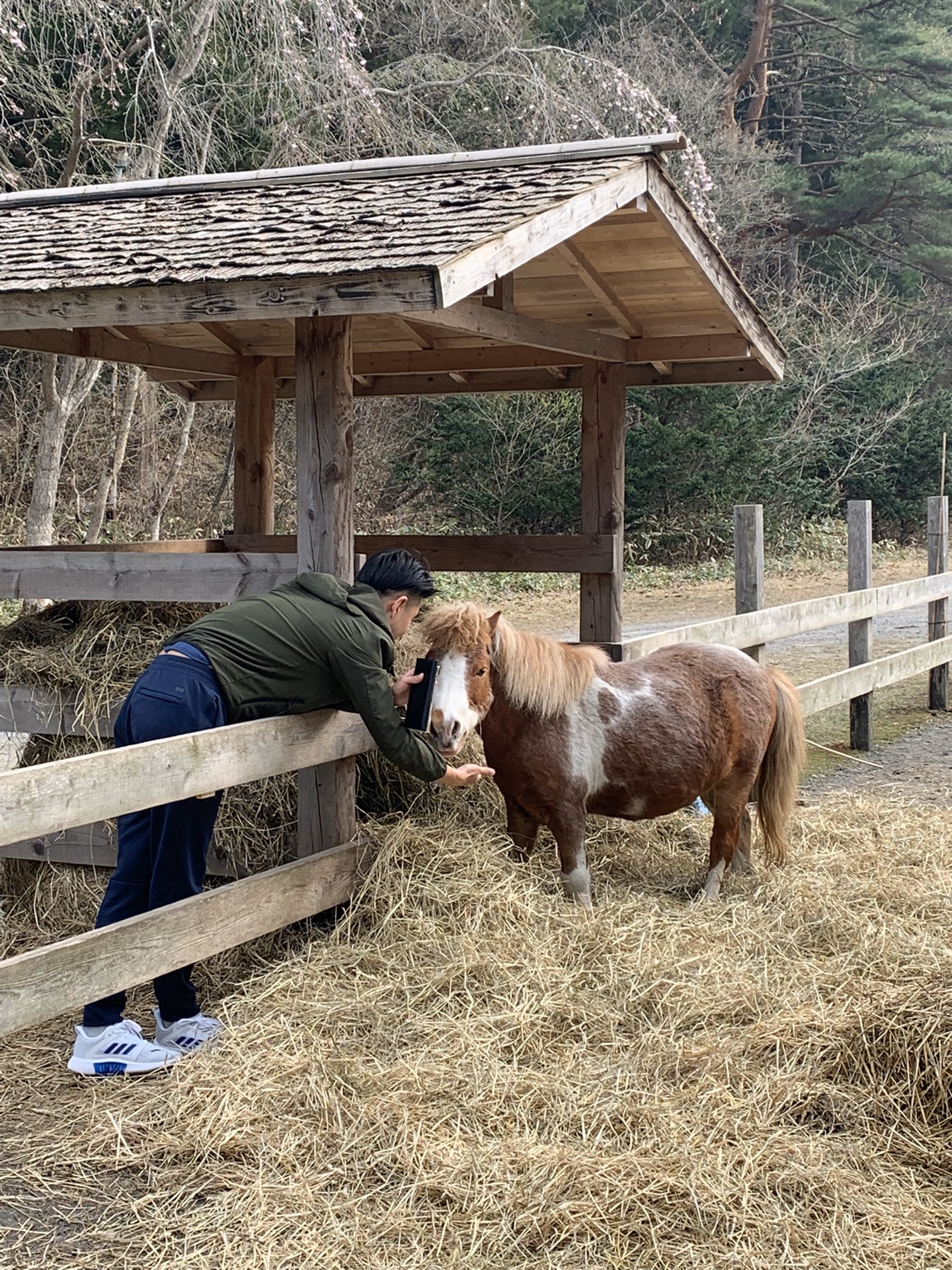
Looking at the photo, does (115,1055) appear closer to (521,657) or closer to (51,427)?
(521,657)

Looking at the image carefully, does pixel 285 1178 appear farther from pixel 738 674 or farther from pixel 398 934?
pixel 738 674

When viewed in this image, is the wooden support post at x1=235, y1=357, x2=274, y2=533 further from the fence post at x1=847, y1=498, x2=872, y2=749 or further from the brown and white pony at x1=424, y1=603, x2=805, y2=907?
the fence post at x1=847, y1=498, x2=872, y2=749

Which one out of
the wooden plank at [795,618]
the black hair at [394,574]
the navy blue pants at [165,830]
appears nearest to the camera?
the navy blue pants at [165,830]

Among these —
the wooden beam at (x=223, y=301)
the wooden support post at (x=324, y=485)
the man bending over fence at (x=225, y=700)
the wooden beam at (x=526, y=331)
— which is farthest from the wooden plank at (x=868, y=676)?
the wooden beam at (x=223, y=301)

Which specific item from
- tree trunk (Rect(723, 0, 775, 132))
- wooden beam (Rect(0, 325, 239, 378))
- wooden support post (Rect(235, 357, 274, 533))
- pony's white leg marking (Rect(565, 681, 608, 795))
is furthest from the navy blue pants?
tree trunk (Rect(723, 0, 775, 132))

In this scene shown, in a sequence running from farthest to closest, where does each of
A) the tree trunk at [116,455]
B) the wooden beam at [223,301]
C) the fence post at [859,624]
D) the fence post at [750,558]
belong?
the tree trunk at [116,455]
the fence post at [859,624]
the fence post at [750,558]
the wooden beam at [223,301]

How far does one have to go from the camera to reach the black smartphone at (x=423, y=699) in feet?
13.1

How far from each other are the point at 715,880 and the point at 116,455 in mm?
10120

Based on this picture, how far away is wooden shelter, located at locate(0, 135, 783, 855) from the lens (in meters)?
4.01

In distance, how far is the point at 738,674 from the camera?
4840 millimetres

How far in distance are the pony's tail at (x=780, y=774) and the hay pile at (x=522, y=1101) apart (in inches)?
19.4

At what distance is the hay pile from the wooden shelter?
70 centimetres

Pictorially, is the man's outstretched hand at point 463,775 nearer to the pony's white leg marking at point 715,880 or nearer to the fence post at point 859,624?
the pony's white leg marking at point 715,880

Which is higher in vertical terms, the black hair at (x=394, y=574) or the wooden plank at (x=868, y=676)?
the black hair at (x=394, y=574)
